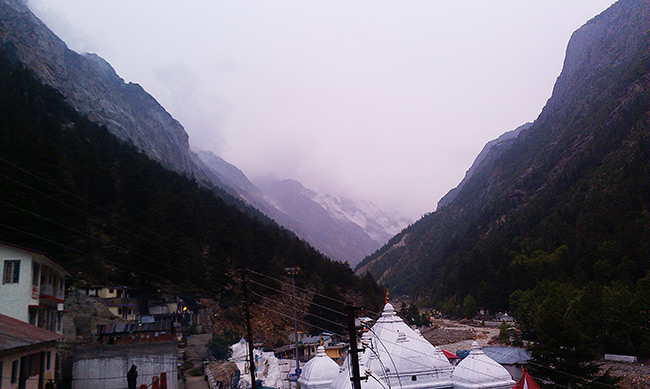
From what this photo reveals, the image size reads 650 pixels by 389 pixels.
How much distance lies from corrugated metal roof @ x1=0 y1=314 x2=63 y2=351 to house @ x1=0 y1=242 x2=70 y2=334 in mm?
1106

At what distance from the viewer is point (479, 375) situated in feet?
78.7

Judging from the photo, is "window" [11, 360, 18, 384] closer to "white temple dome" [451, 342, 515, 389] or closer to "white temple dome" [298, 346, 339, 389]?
"white temple dome" [298, 346, 339, 389]

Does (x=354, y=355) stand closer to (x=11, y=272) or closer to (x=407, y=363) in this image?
(x=407, y=363)

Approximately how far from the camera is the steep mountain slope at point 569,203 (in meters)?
80.2

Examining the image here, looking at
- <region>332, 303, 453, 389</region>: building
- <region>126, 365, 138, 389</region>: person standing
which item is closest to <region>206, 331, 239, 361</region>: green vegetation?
<region>126, 365, 138, 389</region>: person standing

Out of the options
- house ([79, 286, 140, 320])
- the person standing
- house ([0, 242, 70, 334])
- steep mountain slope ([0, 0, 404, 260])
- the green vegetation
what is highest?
steep mountain slope ([0, 0, 404, 260])

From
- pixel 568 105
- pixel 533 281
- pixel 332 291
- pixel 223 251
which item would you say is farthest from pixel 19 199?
pixel 568 105

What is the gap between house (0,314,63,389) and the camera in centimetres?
1647

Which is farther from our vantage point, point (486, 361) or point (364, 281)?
point (364, 281)

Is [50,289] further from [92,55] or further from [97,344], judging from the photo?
[92,55]

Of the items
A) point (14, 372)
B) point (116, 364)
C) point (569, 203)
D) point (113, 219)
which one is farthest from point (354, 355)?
point (569, 203)

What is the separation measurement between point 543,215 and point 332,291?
72617 mm

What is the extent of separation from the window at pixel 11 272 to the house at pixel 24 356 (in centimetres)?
175

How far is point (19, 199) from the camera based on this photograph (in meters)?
33.2
